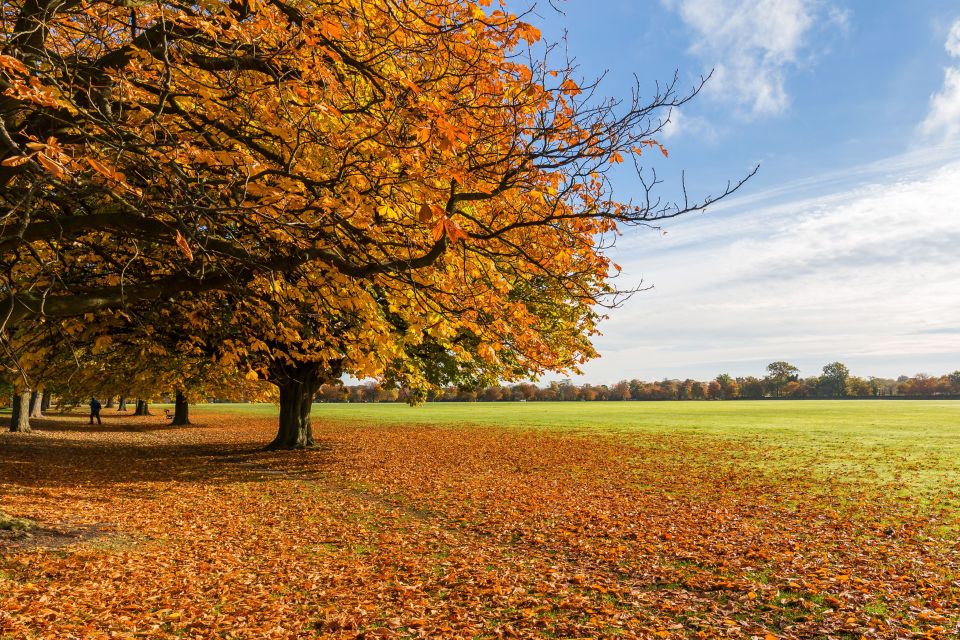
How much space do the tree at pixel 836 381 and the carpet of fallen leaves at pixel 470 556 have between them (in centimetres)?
15997

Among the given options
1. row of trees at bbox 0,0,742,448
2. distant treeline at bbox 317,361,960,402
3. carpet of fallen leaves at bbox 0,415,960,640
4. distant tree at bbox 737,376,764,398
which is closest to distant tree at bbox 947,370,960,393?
distant treeline at bbox 317,361,960,402

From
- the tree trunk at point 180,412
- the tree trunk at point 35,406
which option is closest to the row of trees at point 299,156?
the tree trunk at point 180,412

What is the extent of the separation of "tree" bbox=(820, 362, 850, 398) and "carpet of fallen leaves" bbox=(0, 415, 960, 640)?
15997 centimetres

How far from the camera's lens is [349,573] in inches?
320

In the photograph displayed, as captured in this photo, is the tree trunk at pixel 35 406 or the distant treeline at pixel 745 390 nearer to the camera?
the tree trunk at pixel 35 406

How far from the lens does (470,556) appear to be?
356 inches

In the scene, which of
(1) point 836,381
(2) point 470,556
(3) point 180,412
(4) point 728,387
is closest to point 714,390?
(4) point 728,387

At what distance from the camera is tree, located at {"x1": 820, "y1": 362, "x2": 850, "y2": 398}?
149500mm

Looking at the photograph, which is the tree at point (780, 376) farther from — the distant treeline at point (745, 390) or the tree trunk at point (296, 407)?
the tree trunk at point (296, 407)

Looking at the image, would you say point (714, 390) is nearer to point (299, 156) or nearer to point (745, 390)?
point (745, 390)

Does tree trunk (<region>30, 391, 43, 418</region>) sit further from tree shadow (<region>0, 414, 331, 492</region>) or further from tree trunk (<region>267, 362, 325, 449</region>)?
tree trunk (<region>267, 362, 325, 449</region>)

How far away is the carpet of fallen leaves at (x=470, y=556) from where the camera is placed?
6.31m

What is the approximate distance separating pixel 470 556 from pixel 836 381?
177448mm

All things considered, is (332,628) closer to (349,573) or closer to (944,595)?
(349,573)
